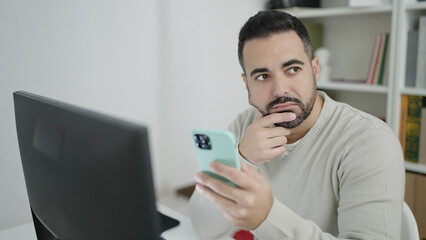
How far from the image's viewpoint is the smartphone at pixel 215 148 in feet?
2.18

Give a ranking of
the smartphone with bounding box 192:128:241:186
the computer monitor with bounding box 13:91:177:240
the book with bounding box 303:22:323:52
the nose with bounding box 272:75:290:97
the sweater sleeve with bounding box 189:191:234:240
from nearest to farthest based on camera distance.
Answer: the computer monitor with bounding box 13:91:177:240
the smartphone with bounding box 192:128:241:186
the sweater sleeve with bounding box 189:191:234:240
the nose with bounding box 272:75:290:97
the book with bounding box 303:22:323:52

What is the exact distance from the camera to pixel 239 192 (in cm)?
68

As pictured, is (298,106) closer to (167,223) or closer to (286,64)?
(286,64)

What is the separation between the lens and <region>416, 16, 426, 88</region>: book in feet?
6.56

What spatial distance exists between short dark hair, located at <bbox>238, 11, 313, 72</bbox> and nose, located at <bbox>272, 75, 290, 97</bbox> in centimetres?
14

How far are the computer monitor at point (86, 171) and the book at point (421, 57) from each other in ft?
6.21

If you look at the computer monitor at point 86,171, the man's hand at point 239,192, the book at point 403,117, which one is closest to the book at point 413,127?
the book at point 403,117

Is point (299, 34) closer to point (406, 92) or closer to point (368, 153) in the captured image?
→ point (368, 153)

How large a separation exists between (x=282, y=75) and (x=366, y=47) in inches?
61.3

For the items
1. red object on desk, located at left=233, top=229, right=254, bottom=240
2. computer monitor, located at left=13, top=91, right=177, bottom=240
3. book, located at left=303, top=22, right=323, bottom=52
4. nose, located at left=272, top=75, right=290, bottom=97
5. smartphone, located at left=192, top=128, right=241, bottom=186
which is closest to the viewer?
computer monitor, located at left=13, top=91, right=177, bottom=240

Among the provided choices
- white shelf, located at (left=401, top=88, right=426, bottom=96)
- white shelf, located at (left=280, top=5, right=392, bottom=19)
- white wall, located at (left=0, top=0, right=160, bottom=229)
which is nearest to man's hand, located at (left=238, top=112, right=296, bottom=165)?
white shelf, located at (left=401, top=88, right=426, bottom=96)

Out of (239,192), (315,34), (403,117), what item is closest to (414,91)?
(403,117)

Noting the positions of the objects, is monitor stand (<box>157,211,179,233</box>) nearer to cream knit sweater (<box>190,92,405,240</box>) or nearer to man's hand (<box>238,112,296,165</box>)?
cream knit sweater (<box>190,92,405,240</box>)

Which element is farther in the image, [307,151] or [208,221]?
[307,151]
